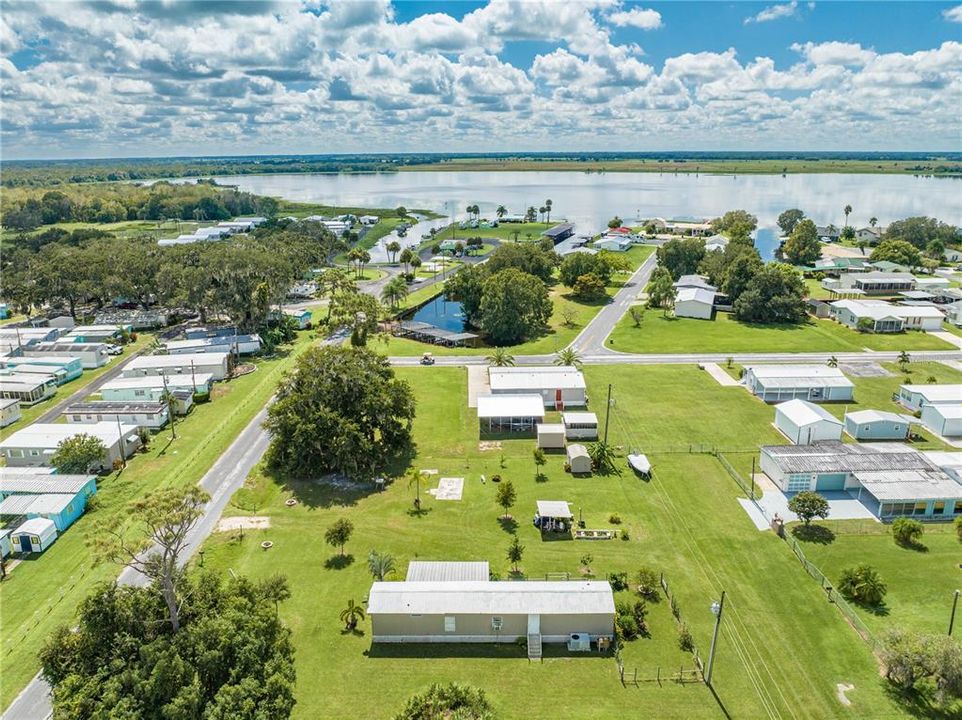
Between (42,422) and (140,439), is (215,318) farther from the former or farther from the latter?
(140,439)

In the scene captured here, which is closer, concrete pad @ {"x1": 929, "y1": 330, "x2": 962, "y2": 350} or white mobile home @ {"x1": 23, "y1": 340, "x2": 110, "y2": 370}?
white mobile home @ {"x1": 23, "y1": 340, "x2": 110, "y2": 370}

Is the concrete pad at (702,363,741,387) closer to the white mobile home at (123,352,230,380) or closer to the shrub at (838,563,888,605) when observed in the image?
the shrub at (838,563,888,605)

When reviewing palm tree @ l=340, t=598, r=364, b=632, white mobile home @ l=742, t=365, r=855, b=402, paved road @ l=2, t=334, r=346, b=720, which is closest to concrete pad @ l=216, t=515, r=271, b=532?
paved road @ l=2, t=334, r=346, b=720

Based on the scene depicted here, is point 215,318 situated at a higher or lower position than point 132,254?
lower

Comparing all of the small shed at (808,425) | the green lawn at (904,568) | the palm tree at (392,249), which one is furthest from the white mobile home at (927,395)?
the palm tree at (392,249)

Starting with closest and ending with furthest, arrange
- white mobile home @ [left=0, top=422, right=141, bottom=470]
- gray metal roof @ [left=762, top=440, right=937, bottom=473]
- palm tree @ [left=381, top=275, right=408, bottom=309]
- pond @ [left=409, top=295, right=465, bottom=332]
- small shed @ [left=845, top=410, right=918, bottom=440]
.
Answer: gray metal roof @ [left=762, top=440, right=937, bottom=473], white mobile home @ [left=0, top=422, right=141, bottom=470], small shed @ [left=845, top=410, right=918, bottom=440], pond @ [left=409, top=295, right=465, bottom=332], palm tree @ [left=381, top=275, right=408, bottom=309]

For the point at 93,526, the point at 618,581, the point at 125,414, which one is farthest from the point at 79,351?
the point at 618,581

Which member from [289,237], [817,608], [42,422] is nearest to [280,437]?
[42,422]
